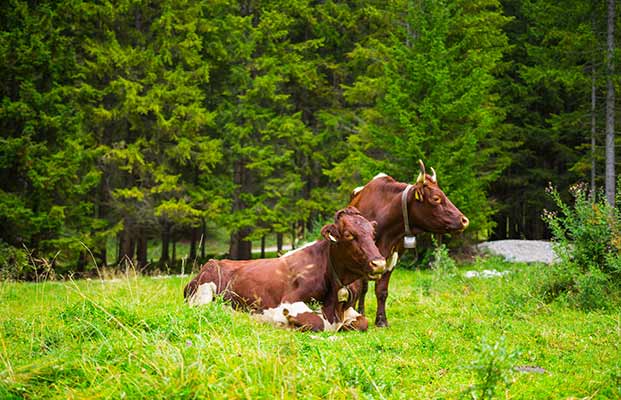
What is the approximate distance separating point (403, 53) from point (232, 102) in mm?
8459

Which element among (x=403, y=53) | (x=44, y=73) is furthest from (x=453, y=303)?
(x=44, y=73)

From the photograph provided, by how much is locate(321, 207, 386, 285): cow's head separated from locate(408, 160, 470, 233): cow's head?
1060mm

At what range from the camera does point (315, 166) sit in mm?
24031

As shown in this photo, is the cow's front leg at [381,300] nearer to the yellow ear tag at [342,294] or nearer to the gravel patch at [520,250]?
the yellow ear tag at [342,294]

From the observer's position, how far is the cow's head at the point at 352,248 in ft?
19.6

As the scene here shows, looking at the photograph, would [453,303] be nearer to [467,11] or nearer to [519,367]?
[519,367]

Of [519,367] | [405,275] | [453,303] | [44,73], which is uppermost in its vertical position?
[44,73]

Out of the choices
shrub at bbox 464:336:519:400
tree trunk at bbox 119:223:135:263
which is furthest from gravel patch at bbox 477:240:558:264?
shrub at bbox 464:336:519:400

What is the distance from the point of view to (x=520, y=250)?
61.0 ft

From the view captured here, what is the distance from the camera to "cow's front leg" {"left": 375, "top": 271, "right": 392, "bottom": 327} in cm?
707

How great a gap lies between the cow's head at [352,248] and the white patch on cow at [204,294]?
149 cm

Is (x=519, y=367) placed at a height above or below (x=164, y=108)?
A: below

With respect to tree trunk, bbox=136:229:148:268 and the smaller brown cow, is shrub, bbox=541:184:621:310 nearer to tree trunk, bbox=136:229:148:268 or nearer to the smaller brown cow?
the smaller brown cow

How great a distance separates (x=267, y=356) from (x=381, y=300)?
3.68 metres
